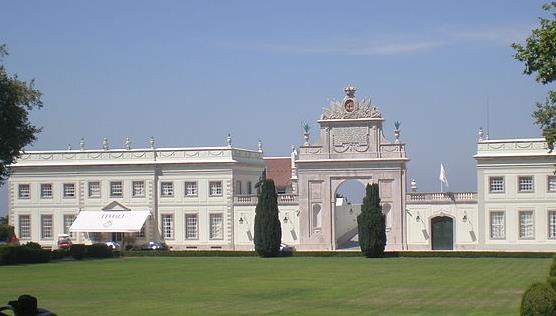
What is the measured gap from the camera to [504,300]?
94.2 ft

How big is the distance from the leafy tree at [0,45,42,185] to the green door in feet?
87.8

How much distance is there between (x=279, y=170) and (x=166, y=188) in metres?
25.6

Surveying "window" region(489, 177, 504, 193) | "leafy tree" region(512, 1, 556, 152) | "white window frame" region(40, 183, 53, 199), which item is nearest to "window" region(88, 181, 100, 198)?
"white window frame" region(40, 183, 53, 199)

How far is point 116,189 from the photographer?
245ft

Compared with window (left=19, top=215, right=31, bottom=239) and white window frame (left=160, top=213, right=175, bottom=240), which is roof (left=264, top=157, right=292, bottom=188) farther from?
window (left=19, top=215, right=31, bottom=239)

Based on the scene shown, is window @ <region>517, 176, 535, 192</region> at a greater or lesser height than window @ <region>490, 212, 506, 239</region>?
greater

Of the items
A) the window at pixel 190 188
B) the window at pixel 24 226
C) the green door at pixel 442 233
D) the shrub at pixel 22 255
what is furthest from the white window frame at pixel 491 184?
the window at pixel 24 226

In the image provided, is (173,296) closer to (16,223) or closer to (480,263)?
(480,263)

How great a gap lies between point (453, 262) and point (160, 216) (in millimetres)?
27476

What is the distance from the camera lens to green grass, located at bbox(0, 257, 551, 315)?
2731 centimetres

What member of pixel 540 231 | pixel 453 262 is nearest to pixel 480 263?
pixel 453 262

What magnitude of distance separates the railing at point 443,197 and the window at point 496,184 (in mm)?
1103

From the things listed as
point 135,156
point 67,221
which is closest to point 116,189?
point 135,156

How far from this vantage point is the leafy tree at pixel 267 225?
204 feet
